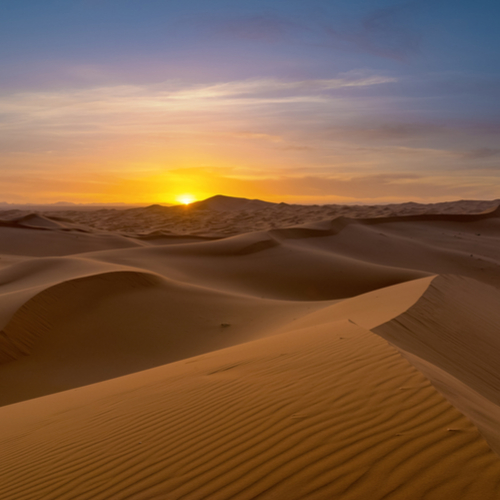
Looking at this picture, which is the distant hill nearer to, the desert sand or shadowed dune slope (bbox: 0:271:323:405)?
the desert sand

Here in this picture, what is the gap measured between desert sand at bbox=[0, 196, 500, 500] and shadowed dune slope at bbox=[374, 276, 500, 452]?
0.04 metres

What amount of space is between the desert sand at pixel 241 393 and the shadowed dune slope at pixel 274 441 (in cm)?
1

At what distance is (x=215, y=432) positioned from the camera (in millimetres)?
3115

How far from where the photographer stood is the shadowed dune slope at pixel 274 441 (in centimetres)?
227

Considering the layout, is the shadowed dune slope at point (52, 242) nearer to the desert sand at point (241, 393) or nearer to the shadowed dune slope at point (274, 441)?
the desert sand at point (241, 393)

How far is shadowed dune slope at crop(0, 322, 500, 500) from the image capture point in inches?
89.4

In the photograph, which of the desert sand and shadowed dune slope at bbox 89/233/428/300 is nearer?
the desert sand

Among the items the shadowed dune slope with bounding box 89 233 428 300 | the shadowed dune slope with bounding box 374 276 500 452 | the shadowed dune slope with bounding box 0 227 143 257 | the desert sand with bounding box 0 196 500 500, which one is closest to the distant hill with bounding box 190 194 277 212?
the shadowed dune slope with bounding box 0 227 143 257

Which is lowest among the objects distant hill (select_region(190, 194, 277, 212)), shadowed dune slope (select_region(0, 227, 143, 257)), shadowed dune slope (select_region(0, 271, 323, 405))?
shadowed dune slope (select_region(0, 271, 323, 405))

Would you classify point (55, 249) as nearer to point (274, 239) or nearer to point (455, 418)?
point (274, 239)

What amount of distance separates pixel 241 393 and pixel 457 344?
4089 mm

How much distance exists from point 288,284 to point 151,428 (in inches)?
574

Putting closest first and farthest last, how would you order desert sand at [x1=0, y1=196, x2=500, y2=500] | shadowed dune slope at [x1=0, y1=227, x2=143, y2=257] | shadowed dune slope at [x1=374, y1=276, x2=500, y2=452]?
desert sand at [x1=0, y1=196, x2=500, y2=500], shadowed dune slope at [x1=374, y1=276, x2=500, y2=452], shadowed dune slope at [x1=0, y1=227, x2=143, y2=257]

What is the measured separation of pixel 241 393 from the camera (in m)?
3.83
